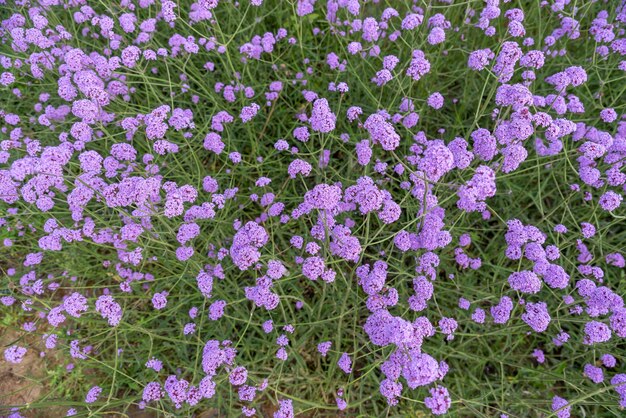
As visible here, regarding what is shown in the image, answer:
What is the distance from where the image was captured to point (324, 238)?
2.30 meters

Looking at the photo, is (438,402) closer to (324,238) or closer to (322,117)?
(324,238)

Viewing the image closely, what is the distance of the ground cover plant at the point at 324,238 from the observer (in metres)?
2.18

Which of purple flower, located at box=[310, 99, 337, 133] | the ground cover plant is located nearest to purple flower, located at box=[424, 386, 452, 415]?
the ground cover plant

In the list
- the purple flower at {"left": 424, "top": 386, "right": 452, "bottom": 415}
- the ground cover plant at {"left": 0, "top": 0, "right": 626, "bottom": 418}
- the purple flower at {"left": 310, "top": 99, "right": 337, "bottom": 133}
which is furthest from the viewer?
the purple flower at {"left": 310, "top": 99, "right": 337, "bottom": 133}

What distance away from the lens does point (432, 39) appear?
9.21 ft

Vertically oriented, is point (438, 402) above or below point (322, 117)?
below

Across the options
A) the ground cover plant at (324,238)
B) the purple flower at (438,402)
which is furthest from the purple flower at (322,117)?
the purple flower at (438,402)

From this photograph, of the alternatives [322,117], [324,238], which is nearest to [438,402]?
[324,238]

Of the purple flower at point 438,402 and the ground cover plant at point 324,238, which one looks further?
the ground cover plant at point 324,238

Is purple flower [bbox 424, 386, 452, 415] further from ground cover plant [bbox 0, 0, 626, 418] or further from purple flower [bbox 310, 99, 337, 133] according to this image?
purple flower [bbox 310, 99, 337, 133]

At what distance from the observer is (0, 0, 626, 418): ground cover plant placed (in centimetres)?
218

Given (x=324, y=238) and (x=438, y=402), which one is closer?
(x=438, y=402)

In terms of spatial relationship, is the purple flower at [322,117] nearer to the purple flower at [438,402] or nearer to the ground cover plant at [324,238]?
the ground cover plant at [324,238]

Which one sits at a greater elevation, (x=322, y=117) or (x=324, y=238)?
(x=322, y=117)
